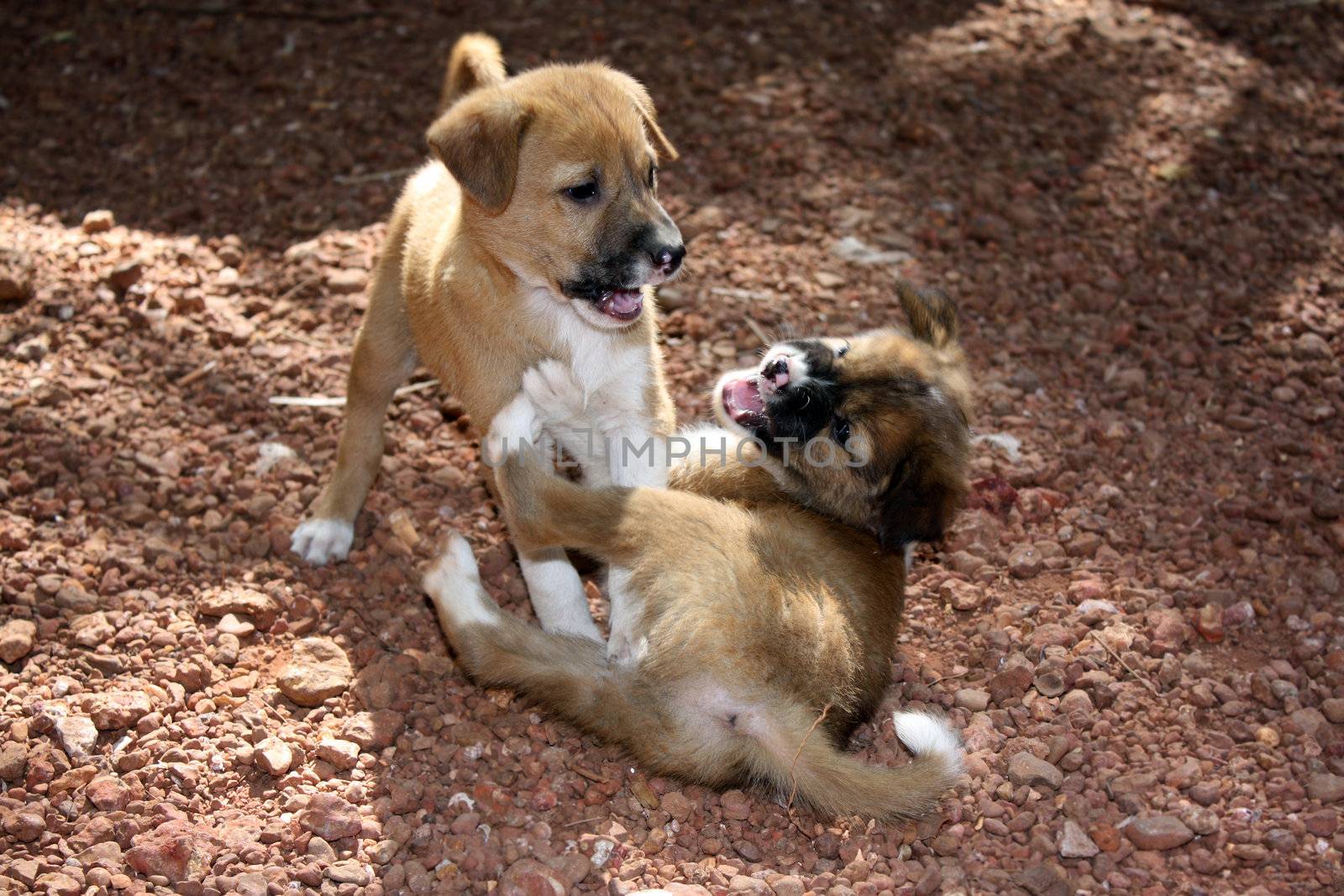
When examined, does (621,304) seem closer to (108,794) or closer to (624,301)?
(624,301)

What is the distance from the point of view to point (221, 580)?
4.56 m

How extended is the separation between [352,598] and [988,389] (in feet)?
9.61

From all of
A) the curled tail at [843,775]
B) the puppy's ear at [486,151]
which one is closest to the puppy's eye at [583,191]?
the puppy's ear at [486,151]

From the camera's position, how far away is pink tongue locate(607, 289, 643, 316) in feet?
13.5

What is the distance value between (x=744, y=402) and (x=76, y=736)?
2514mm

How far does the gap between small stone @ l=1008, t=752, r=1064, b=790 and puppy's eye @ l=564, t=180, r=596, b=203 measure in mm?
2343

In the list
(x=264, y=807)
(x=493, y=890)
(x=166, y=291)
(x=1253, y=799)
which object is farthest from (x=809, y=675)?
(x=166, y=291)

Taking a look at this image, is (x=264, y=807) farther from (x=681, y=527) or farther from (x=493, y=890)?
(x=681, y=527)

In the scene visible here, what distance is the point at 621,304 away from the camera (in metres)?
4.13

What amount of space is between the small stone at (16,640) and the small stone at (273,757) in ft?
3.03

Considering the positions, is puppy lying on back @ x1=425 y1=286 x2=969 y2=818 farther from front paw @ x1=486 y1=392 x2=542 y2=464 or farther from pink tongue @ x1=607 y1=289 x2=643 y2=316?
pink tongue @ x1=607 y1=289 x2=643 y2=316

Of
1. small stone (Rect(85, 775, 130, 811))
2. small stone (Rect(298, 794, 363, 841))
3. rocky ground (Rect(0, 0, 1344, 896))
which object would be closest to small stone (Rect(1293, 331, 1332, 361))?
rocky ground (Rect(0, 0, 1344, 896))

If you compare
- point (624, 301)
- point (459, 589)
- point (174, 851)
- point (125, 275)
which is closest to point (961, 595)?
point (624, 301)

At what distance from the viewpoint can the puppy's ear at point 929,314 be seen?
15.5 feet
